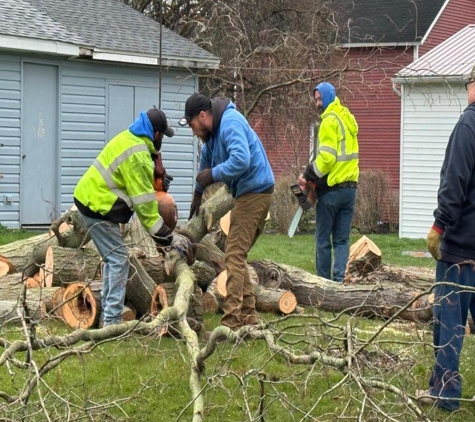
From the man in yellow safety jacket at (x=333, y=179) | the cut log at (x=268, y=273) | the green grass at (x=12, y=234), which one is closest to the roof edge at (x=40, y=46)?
the green grass at (x=12, y=234)

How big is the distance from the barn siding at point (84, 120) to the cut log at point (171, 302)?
8211 millimetres

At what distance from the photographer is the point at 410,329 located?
8469 mm

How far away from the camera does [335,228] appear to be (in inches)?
421

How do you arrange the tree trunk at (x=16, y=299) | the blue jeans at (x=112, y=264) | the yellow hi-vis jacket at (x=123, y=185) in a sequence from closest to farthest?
the yellow hi-vis jacket at (x=123, y=185) → the blue jeans at (x=112, y=264) → the tree trunk at (x=16, y=299)

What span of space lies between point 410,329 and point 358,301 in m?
0.99

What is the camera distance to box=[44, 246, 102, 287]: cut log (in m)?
9.17

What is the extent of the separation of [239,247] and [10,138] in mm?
8732

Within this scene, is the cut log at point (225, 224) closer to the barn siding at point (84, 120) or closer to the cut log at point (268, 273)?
the cut log at point (268, 273)

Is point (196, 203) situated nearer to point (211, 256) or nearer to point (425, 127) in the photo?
point (211, 256)

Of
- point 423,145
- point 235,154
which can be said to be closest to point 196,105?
point 235,154

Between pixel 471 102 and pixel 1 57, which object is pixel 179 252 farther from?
pixel 1 57

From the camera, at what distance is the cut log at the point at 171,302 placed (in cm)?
813

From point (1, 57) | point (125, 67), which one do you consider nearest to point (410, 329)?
point (1, 57)

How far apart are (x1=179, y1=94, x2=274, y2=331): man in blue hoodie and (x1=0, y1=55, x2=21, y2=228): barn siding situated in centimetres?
823
